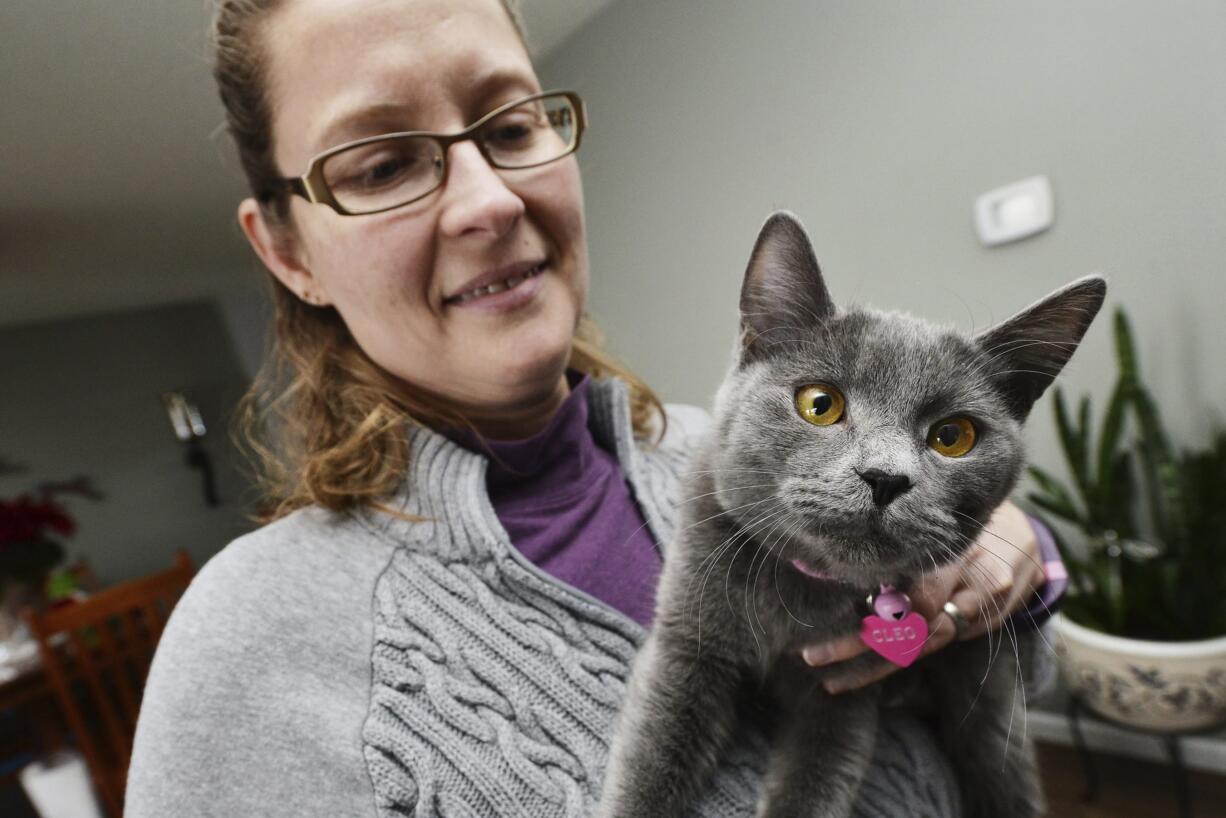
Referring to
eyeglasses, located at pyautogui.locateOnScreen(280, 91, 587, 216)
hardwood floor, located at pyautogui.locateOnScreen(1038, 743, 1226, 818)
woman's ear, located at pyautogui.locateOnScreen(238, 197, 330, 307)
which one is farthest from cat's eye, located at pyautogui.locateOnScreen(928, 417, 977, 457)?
hardwood floor, located at pyautogui.locateOnScreen(1038, 743, 1226, 818)

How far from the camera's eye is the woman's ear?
81 cm

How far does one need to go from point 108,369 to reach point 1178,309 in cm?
644

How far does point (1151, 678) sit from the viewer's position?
142 cm

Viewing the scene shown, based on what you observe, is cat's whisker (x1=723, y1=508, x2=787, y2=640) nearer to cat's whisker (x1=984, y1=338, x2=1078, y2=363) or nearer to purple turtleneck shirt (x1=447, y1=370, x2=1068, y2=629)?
purple turtleneck shirt (x1=447, y1=370, x2=1068, y2=629)

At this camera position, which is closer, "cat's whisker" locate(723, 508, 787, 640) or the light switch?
"cat's whisker" locate(723, 508, 787, 640)

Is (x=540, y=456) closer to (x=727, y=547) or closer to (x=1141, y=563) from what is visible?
(x=727, y=547)

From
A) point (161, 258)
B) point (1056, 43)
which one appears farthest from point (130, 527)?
point (1056, 43)

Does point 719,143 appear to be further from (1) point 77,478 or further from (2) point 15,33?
(1) point 77,478

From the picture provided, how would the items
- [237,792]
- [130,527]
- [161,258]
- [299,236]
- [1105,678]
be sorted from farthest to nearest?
[130,527]
[161,258]
[1105,678]
[299,236]
[237,792]

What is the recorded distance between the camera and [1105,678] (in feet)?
4.86

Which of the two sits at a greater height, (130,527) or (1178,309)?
(1178,309)

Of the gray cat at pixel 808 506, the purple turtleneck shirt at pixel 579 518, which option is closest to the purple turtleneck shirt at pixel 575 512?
the purple turtleneck shirt at pixel 579 518

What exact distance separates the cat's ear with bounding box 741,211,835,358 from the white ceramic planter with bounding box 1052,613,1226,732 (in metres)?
1.19

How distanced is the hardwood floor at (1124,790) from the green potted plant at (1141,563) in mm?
352
